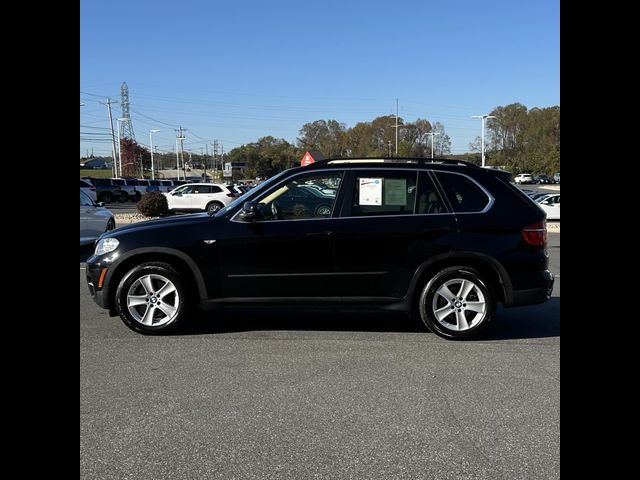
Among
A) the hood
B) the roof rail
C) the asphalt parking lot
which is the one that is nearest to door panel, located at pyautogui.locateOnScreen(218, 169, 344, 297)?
the hood

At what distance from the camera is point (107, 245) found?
5.97 m

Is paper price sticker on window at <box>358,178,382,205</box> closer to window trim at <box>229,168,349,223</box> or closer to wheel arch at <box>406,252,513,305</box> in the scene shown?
window trim at <box>229,168,349,223</box>

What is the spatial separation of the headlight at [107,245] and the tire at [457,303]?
3138mm

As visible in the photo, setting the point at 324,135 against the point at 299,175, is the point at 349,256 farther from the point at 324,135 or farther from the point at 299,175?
the point at 324,135

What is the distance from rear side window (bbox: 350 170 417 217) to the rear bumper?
135 centimetres

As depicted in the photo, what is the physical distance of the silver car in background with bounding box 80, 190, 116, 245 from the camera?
13.0 meters

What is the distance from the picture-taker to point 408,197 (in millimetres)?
5965
